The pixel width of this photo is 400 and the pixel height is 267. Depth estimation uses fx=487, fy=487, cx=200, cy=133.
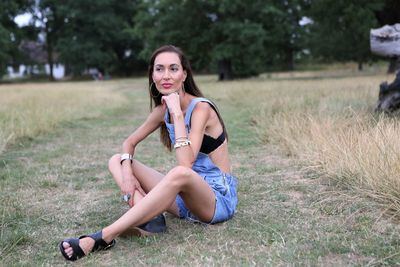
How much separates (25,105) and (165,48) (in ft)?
31.6

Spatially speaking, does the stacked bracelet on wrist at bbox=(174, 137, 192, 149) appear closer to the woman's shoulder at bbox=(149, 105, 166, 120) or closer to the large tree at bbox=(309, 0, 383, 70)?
the woman's shoulder at bbox=(149, 105, 166, 120)

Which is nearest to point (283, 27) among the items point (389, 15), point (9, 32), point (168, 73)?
point (389, 15)

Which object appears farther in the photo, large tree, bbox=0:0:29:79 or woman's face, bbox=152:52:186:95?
large tree, bbox=0:0:29:79

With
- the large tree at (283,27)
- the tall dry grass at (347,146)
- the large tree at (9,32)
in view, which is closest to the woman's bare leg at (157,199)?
the tall dry grass at (347,146)

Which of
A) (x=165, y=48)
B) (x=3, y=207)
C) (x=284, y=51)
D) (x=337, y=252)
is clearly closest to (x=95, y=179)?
(x=3, y=207)

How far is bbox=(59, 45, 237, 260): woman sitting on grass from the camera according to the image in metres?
2.96

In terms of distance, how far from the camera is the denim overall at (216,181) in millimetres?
3350

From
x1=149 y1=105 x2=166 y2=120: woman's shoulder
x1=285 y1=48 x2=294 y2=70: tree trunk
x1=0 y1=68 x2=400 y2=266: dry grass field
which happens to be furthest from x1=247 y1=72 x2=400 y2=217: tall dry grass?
x1=285 y1=48 x2=294 y2=70: tree trunk

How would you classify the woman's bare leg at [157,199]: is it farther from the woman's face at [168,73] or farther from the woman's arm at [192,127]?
the woman's face at [168,73]

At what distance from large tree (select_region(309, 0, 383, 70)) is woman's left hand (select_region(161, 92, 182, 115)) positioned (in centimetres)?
1935

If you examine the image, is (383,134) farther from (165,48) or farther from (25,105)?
(25,105)

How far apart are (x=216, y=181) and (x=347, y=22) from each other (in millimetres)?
21361

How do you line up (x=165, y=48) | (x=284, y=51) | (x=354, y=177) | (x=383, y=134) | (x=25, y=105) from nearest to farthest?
(x=165, y=48) < (x=354, y=177) < (x=383, y=134) < (x=25, y=105) < (x=284, y=51)

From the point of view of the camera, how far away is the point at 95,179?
16.9 feet
